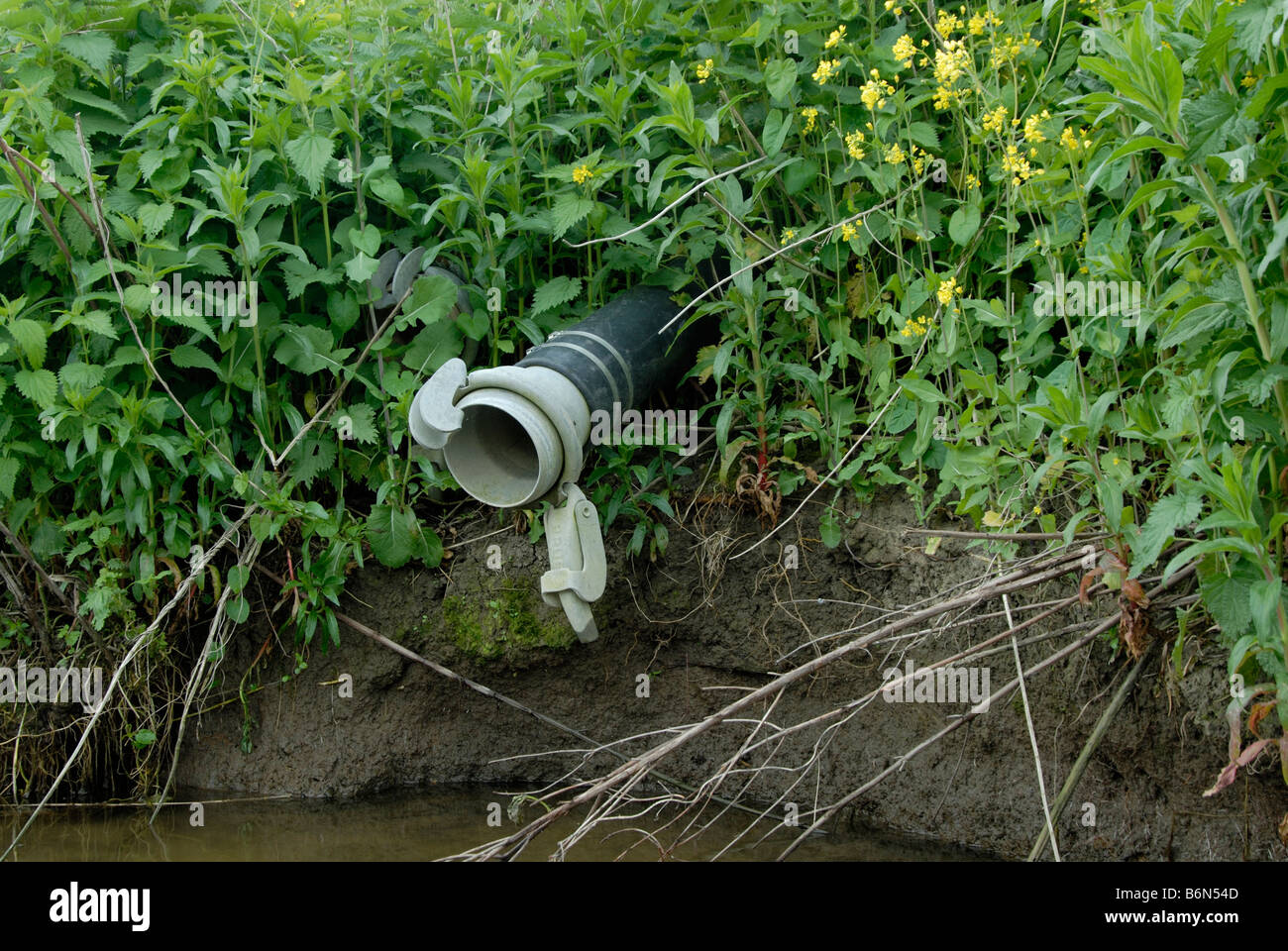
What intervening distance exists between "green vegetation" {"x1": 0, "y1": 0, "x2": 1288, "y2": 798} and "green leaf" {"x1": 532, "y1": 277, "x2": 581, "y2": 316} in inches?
0.9

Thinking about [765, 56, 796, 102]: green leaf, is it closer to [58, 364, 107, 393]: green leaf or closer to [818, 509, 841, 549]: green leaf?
[818, 509, 841, 549]: green leaf

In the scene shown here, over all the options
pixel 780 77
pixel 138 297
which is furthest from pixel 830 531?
pixel 138 297

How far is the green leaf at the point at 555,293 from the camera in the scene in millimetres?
3637

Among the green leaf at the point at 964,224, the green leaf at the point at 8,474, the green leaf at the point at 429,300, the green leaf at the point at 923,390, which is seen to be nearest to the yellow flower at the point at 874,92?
the green leaf at the point at 964,224

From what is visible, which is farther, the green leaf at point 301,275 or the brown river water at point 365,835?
the green leaf at point 301,275

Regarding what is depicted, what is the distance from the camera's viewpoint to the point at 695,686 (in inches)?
146

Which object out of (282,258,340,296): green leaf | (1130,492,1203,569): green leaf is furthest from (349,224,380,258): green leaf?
(1130,492,1203,569): green leaf

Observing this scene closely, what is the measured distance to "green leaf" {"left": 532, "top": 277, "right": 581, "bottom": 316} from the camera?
3.64 m

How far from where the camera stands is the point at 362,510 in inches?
153

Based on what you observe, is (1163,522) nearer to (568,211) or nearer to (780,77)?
(780,77)

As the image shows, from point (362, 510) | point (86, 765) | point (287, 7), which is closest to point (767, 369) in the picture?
point (362, 510)

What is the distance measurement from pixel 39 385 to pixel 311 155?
1047 millimetres

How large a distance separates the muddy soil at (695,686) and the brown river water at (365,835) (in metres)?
0.12

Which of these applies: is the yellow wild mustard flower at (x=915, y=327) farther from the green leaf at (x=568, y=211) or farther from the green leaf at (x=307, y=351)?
the green leaf at (x=307, y=351)
